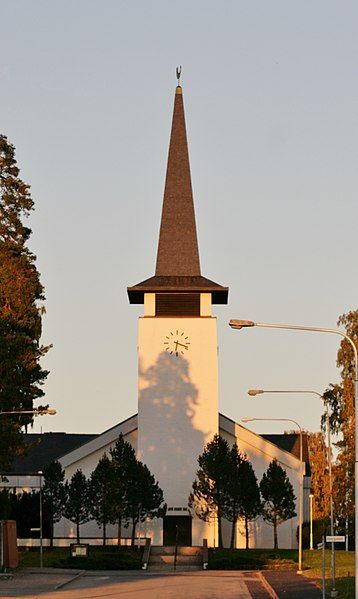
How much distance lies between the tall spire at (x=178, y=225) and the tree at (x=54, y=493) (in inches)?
547

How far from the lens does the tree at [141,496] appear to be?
6994 centimetres

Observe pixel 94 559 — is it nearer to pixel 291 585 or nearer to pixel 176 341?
pixel 176 341

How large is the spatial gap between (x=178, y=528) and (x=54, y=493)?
310 inches

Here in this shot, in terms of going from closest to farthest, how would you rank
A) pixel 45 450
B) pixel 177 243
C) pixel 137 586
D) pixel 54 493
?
1. pixel 137 586
2. pixel 54 493
3. pixel 177 243
4. pixel 45 450

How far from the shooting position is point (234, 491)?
70.2 metres

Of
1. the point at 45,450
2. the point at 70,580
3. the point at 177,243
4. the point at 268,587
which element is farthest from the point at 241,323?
the point at 45,450

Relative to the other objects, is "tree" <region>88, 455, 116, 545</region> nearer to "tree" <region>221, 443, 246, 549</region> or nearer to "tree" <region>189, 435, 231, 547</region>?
"tree" <region>189, 435, 231, 547</region>

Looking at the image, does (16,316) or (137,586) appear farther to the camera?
(16,316)

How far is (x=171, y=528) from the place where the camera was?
242 feet

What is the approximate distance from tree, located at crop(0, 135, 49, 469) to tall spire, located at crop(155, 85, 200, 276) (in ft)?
40.1

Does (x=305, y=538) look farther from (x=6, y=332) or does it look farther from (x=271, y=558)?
(x=6, y=332)

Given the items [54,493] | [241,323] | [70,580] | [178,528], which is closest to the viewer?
[241,323]

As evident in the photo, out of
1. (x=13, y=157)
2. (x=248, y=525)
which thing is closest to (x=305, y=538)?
(x=248, y=525)

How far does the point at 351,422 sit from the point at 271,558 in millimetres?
8660
